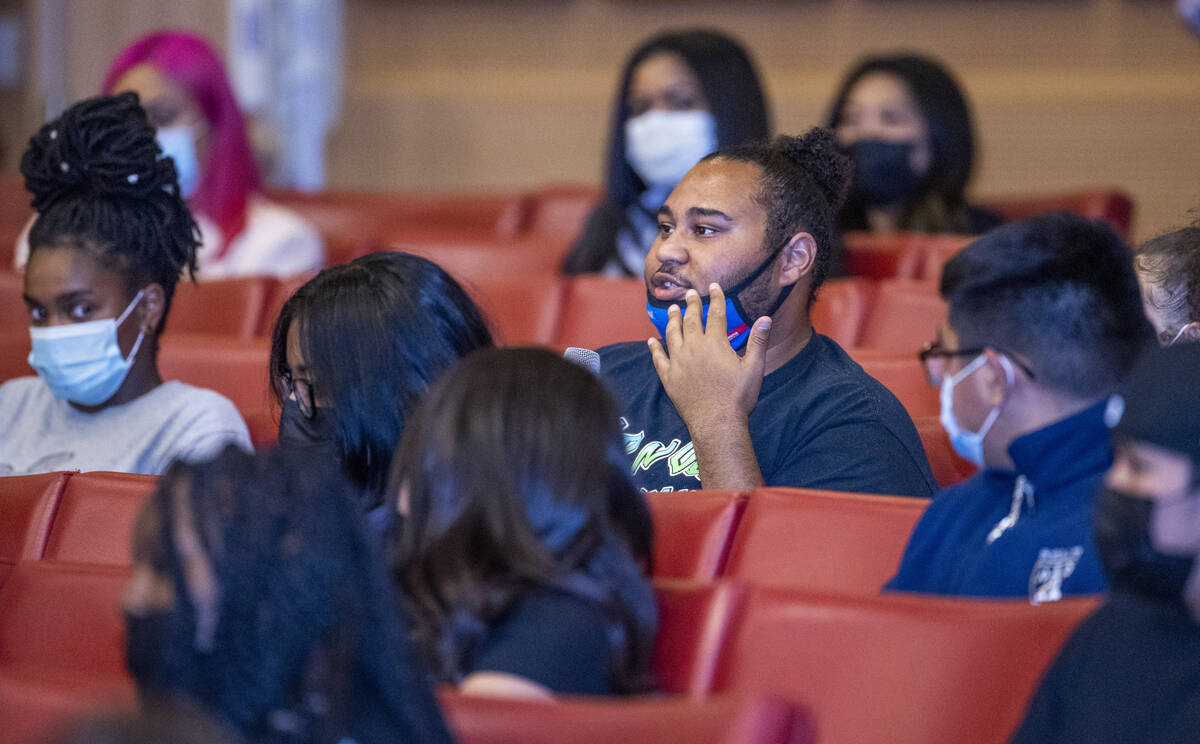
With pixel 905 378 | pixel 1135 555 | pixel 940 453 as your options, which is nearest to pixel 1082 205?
pixel 905 378

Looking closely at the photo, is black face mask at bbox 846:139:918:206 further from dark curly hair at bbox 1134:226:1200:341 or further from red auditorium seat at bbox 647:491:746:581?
red auditorium seat at bbox 647:491:746:581

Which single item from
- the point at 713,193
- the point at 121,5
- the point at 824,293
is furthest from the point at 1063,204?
the point at 121,5

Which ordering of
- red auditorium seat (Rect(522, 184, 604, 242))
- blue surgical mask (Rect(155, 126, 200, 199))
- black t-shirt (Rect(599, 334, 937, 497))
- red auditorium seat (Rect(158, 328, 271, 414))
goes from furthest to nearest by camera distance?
1. red auditorium seat (Rect(522, 184, 604, 242))
2. blue surgical mask (Rect(155, 126, 200, 199))
3. red auditorium seat (Rect(158, 328, 271, 414))
4. black t-shirt (Rect(599, 334, 937, 497))

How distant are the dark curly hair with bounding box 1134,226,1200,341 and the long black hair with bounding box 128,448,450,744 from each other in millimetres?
1429

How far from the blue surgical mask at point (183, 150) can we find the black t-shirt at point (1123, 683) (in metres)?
2.98

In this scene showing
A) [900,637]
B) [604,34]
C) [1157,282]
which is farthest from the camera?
[604,34]

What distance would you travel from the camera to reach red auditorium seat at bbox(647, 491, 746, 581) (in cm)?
170

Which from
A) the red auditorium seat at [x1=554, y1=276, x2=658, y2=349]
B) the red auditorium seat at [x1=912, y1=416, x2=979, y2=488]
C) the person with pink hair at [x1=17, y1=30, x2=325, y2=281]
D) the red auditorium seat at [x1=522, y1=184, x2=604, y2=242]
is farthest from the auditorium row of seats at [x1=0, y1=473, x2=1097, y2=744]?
the red auditorium seat at [x1=522, y1=184, x2=604, y2=242]

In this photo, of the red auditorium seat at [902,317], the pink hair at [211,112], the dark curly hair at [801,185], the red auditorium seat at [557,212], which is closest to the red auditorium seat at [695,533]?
the dark curly hair at [801,185]

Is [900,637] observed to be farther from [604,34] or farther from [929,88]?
[604,34]

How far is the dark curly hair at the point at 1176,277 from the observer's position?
2.04m

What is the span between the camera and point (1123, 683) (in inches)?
49.4

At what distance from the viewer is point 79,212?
249 centimetres

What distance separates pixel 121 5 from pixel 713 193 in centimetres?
369
